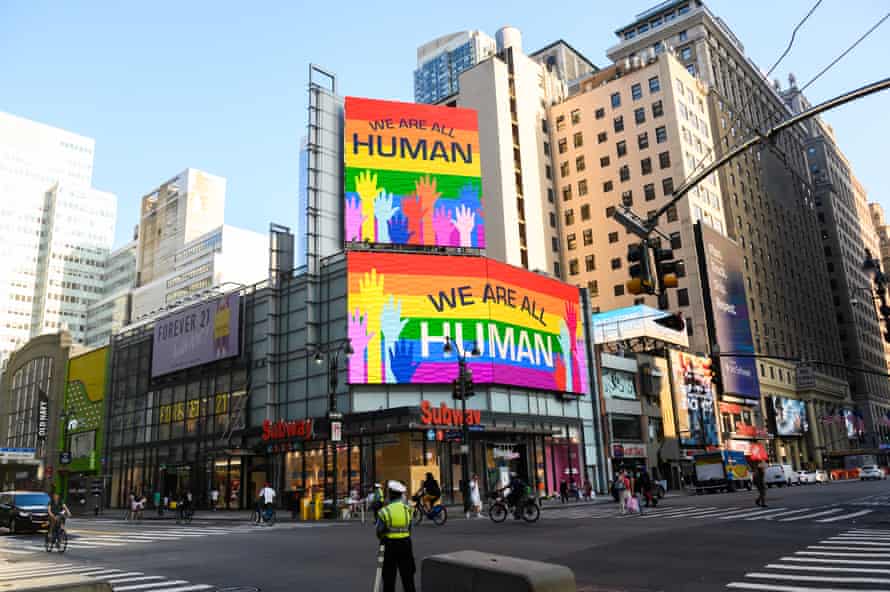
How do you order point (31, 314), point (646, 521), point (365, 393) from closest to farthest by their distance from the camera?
point (646, 521)
point (365, 393)
point (31, 314)

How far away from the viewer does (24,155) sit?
175500mm

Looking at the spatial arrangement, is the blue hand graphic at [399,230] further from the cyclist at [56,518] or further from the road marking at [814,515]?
the road marking at [814,515]

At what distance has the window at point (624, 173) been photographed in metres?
88.1

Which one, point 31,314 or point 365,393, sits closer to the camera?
point 365,393

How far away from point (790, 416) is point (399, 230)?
7141 centimetres

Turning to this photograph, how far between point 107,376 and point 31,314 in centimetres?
12227

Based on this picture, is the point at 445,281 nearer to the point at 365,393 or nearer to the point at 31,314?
the point at 365,393

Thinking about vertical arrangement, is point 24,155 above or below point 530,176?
above

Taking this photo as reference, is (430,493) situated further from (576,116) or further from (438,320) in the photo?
(576,116)

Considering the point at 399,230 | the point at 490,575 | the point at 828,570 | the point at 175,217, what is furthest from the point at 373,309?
the point at 175,217

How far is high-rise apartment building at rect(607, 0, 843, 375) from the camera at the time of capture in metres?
97.5

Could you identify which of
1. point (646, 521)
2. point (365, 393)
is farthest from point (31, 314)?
point (646, 521)

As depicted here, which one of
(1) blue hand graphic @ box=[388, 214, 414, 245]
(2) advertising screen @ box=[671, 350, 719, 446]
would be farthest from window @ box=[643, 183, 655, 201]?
(1) blue hand graphic @ box=[388, 214, 414, 245]

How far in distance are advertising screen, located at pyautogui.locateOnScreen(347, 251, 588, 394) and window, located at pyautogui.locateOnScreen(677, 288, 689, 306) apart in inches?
1451
